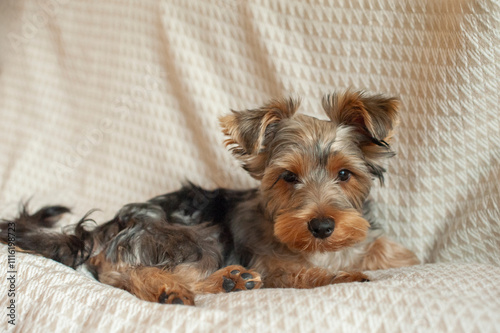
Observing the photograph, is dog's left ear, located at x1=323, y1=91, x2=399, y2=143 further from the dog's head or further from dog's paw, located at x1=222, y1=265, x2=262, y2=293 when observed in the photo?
dog's paw, located at x1=222, y1=265, x2=262, y2=293

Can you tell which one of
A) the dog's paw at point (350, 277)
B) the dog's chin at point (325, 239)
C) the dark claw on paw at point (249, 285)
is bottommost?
the dog's paw at point (350, 277)

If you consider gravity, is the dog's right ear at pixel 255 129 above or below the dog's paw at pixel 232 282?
above

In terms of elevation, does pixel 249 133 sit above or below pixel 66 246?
above

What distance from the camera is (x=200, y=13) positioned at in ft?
10.9

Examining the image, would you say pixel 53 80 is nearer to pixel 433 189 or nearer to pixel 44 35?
pixel 44 35

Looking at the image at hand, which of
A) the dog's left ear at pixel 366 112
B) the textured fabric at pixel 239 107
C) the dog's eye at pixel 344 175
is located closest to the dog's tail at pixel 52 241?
the textured fabric at pixel 239 107

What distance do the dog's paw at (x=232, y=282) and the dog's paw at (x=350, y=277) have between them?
379 mm

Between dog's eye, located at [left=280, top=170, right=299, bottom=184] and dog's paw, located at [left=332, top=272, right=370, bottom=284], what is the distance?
0.53 metres

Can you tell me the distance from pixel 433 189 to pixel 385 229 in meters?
0.39

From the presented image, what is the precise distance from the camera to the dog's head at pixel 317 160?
2357mm

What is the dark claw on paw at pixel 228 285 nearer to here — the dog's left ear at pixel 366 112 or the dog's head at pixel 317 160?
the dog's head at pixel 317 160

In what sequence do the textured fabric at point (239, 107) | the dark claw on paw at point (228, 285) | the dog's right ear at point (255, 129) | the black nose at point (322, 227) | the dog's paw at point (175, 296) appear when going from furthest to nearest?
1. the dog's right ear at point (255, 129)
2. the dark claw on paw at point (228, 285)
3. the black nose at point (322, 227)
4. the dog's paw at point (175, 296)
5. the textured fabric at point (239, 107)

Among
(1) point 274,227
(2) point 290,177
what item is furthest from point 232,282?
(2) point 290,177

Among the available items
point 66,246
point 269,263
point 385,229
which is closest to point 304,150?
point 269,263
